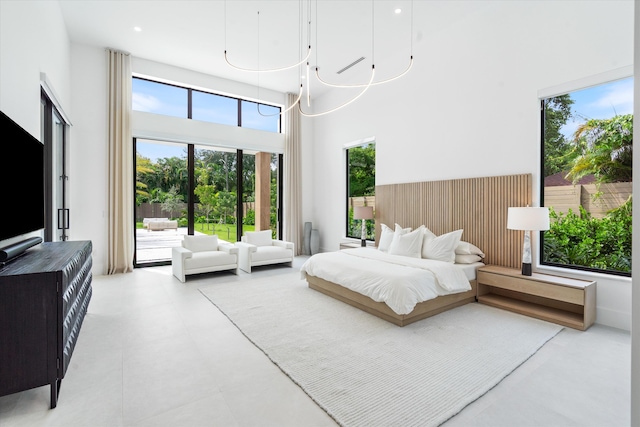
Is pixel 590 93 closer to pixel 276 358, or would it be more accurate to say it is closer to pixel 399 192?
pixel 399 192

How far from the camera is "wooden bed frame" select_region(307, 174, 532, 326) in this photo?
358cm

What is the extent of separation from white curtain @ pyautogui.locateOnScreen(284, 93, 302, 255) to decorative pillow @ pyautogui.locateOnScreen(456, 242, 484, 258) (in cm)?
413

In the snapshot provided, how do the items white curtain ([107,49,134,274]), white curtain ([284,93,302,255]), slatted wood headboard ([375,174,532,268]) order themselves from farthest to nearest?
white curtain ([284,93,302,255])
white curtain ([107,49,134,274])
slatted wood headboard ([375,174,532,268])

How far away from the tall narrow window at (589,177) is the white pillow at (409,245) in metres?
1.49

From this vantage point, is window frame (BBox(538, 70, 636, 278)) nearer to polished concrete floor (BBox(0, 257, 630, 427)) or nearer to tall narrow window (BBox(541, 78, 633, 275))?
tall narrow window (BBox(541, 78, 633, 275))

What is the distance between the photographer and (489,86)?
14.0 feet

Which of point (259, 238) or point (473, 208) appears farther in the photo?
point (259, 238)

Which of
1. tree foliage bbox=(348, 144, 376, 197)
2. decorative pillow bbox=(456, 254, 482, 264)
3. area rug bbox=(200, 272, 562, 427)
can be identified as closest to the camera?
area rug bbox=(200, 272, 562, 427)

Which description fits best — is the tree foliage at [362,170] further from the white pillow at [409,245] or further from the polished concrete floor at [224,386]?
the polished concrete floor at [224,386]

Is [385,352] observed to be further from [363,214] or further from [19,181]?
[363,214]

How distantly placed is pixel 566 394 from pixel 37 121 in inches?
207

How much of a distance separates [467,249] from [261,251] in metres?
3.48

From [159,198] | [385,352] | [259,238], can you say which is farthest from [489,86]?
[159,198]

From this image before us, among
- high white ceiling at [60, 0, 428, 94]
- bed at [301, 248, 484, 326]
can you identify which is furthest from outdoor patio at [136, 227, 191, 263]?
bed at [301, 248, 484, 326]
